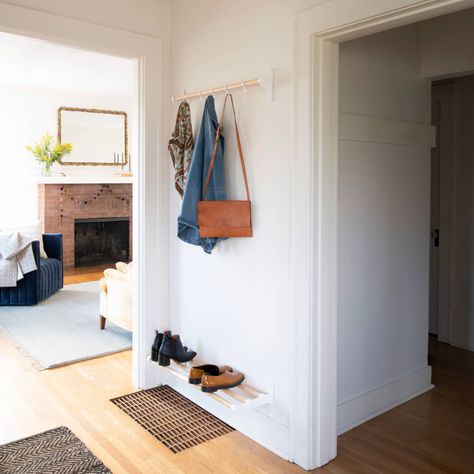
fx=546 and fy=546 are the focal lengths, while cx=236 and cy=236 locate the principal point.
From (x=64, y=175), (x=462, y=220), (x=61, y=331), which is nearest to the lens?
(x=462, y=220)

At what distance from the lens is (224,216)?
9.04 ft

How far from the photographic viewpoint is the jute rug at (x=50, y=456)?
2471mm

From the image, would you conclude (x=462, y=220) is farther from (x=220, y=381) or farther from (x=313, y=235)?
(x=220, y=381)

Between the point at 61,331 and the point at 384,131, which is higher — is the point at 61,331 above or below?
below

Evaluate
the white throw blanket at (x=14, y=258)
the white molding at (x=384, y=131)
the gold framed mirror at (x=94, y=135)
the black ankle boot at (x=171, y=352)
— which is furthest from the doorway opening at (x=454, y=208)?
the gold framed mirror at (x=94, y=135)

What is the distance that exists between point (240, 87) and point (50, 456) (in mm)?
2020

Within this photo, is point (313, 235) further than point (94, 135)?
No

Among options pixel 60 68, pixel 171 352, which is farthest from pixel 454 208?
pixel 60 68

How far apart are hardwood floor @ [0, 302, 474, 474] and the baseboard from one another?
44 millimetres

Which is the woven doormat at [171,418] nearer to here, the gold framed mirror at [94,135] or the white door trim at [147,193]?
the white door trim at [147,193]

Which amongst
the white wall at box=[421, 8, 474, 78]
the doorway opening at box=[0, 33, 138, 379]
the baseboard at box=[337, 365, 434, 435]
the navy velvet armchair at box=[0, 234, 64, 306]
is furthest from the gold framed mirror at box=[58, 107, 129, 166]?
the baseboard at box=[337, 365, 434, 435]

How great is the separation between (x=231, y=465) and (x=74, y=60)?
194 inches

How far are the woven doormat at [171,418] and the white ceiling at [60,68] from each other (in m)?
3.41

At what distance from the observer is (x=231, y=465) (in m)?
2.51
